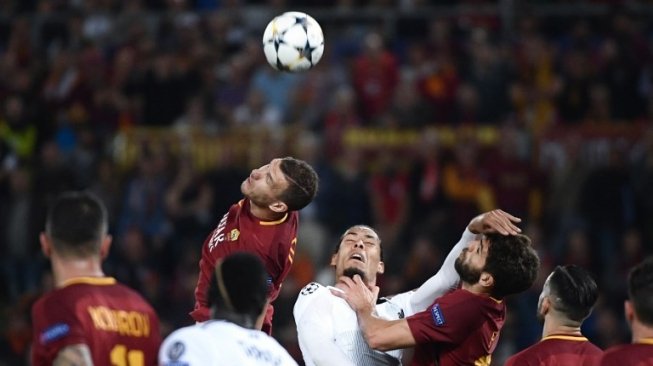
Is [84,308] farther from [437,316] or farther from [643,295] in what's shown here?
[643,295]

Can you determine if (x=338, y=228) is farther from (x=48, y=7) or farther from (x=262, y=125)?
(x=48, y=7)

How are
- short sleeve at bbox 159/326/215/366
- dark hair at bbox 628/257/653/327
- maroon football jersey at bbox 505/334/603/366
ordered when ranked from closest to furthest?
short sleeve at bbox 159/326/215/366
dark hair at bbox 628/257/653/327
maroon football jersey at bbox 505/334/603/366

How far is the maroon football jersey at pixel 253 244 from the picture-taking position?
25.9 feet

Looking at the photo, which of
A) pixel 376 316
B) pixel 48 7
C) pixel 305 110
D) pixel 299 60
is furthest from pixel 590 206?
pixel 48 7

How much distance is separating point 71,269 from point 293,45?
12.7 ft

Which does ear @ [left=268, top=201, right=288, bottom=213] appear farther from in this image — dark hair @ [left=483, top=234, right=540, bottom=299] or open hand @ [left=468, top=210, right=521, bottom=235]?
dark hair @ [left=483, top=234, right=540, bottom=299]

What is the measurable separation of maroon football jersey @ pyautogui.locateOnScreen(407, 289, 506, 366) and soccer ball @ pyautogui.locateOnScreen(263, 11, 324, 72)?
9.01 feet

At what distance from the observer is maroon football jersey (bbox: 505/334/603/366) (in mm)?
6953

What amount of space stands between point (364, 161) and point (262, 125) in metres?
1.44

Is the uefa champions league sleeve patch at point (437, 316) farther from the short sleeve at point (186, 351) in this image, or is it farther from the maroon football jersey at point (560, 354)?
the short sleeve at point (186, 351)

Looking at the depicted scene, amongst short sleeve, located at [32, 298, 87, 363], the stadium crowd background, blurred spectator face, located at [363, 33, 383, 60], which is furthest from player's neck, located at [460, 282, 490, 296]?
blurred spectator face, located at [363, 33, 383, 60]

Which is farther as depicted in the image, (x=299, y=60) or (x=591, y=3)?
(x=591, y=3)

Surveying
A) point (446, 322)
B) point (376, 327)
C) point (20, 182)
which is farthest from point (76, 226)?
point (20, 182)

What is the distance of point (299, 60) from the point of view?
9.38 meters
